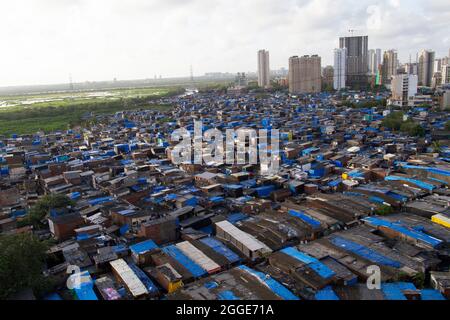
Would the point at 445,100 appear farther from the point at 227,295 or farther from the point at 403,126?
the point at 227,295

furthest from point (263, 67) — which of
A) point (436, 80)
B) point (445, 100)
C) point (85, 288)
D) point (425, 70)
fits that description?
point (85, 288)

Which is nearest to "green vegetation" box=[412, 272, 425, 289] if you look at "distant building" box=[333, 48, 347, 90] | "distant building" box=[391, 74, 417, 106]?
A: "distant building" box=[391, 74, 417, 106]

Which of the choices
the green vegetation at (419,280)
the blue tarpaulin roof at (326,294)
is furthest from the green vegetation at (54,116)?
the green vegetation at (419,280)

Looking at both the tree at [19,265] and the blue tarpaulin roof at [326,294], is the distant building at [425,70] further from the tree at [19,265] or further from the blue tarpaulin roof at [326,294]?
the tree at [19,265]

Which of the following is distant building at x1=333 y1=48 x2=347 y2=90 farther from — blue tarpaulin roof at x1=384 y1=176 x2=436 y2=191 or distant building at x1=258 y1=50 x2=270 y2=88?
blue tarpaulin roof at x1=384 y1=176 x2=436 y2=191

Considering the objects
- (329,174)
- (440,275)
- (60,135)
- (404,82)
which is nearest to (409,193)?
(329,174)

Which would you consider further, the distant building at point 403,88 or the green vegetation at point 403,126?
the distant building at point 403,88
